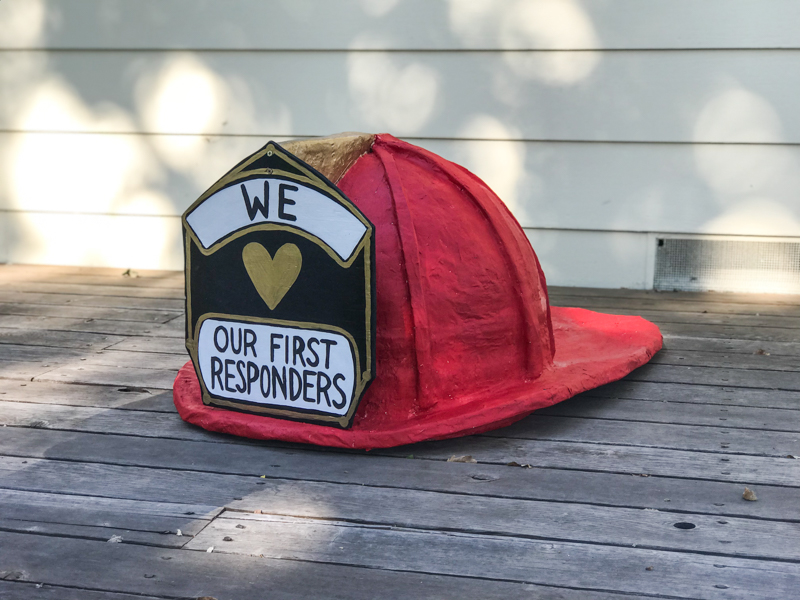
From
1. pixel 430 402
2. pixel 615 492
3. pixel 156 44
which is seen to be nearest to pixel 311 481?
pixel 430 402

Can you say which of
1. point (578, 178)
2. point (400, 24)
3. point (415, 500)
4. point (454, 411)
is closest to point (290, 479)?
point (415, 500)

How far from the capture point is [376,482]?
1837mm

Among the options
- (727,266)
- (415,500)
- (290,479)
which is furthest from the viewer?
(727,266)

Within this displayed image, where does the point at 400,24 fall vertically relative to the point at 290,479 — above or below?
above

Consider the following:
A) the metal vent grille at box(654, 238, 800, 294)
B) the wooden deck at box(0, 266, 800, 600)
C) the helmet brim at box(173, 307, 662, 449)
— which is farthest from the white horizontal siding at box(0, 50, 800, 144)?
the helmet brim at box(173, 307, 662, 449)

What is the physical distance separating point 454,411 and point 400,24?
2.43m

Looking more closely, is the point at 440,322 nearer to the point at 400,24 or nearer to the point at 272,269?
the point at 272,269

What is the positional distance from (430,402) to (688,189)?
225 centimetres

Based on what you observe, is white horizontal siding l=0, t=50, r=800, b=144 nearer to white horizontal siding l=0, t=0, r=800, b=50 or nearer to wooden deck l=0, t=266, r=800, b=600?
white horizontal siding l=0, t=0, r=800, b=50

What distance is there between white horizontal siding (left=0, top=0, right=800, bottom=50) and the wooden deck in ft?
5.57

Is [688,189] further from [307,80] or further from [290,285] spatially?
[290,285]

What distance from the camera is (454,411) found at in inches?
81.5

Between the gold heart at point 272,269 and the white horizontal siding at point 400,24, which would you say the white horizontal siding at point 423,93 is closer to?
the white horizontal siding at point 400,24

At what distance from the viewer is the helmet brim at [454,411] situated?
1.99 meters
